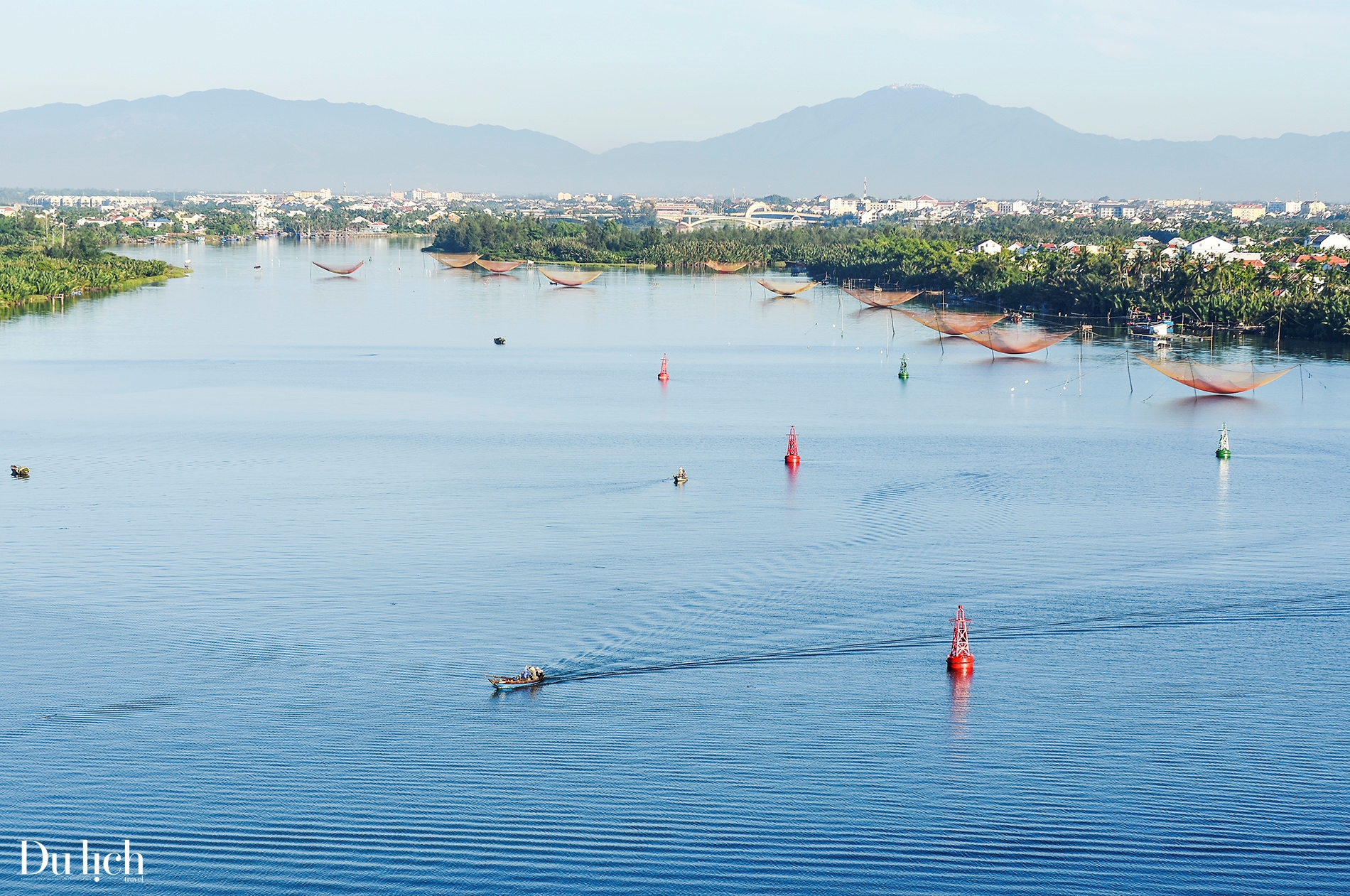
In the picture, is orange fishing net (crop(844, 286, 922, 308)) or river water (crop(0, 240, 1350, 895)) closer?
river water (crop(0, 240, 1350, 895))

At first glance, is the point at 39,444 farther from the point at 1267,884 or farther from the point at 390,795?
the point at 1267,884

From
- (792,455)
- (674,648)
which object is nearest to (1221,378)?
(792,455)

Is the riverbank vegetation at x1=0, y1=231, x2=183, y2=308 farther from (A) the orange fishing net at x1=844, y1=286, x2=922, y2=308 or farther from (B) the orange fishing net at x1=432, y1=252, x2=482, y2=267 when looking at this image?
(A) the orange fishing net at x1=844, y1=286, x2=922, y2=308

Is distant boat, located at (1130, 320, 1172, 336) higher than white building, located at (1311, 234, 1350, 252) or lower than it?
lower

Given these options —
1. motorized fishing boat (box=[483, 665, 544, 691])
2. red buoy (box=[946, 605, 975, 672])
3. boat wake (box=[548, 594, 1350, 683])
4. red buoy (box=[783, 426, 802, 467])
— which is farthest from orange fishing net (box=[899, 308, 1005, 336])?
motorized fishing boat (box=[483, 665, 544, 691])

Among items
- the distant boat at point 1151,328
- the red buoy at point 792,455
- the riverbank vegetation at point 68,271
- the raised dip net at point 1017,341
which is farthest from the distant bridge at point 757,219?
the red buoy at point 792,455

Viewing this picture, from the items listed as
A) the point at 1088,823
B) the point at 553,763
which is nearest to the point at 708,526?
the point at 553,763
